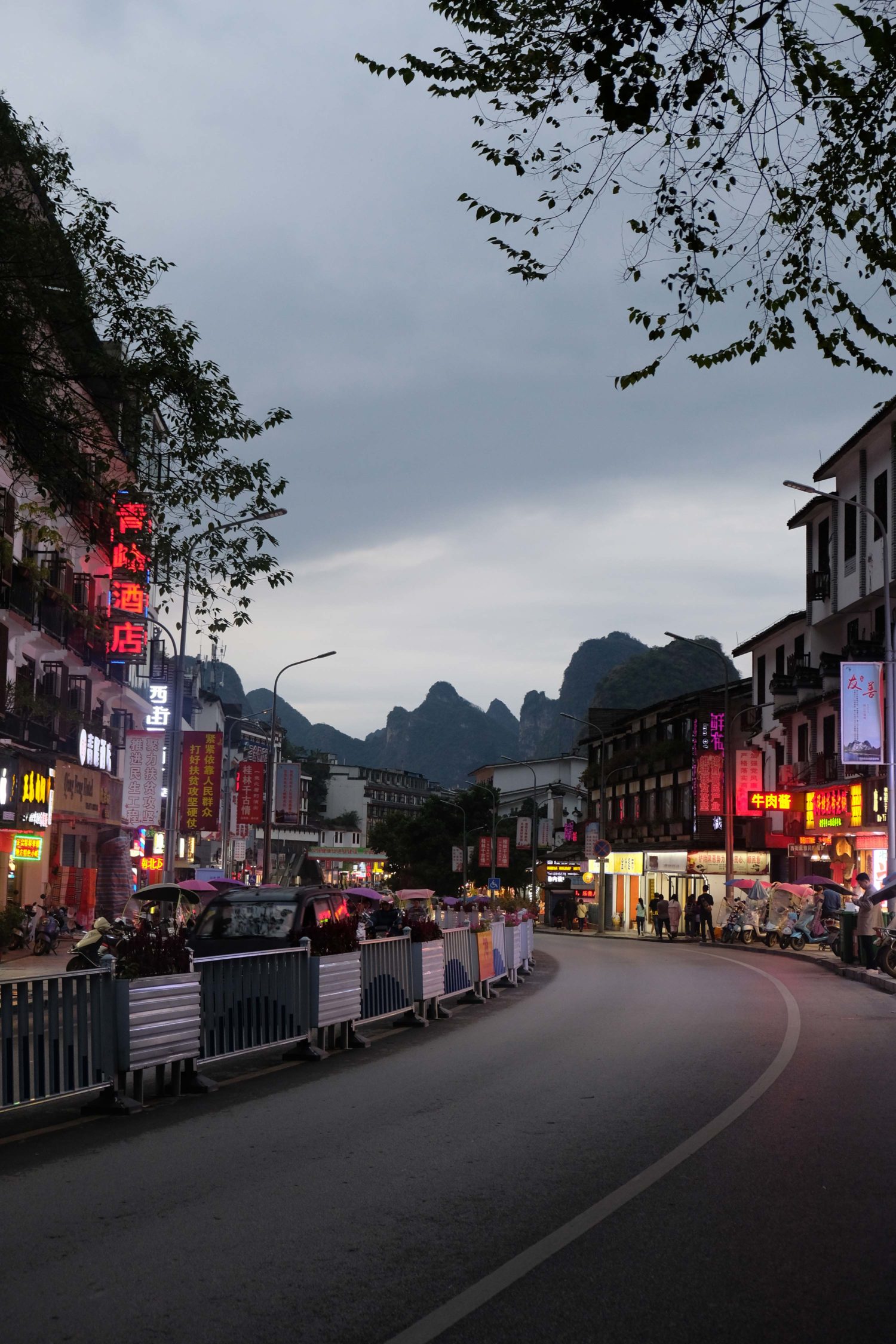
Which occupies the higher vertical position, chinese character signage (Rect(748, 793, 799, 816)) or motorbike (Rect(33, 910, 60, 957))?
chinese character signage (Rect(748, 793, 799, 816))

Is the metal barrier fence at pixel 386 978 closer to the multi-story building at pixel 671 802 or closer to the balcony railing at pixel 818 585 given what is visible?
the balcony railing at pixel 818 585

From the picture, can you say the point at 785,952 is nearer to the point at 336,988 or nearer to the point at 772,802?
the point at 772,802

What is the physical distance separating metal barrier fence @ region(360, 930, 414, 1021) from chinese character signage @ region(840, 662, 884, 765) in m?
20.5

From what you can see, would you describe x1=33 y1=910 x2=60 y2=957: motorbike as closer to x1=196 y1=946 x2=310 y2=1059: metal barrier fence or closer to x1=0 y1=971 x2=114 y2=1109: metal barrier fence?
x1=196 y1=946 x2=310 y2=1059: metal barrier fence

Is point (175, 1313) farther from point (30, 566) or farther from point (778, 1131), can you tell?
point (30, 566)

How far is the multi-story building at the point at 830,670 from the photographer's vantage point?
41531 mm

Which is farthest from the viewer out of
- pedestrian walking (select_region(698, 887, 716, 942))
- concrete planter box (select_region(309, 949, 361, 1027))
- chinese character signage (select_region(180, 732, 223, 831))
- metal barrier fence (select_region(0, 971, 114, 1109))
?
pedestrian walking (select_region(698, 887, 716, 942))

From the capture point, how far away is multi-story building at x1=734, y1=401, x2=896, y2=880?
41531 millimetres

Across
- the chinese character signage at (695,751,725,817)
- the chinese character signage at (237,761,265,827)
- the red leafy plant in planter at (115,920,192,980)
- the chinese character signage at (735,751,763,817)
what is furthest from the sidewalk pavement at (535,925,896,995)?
the red leafy plant in planter at (115,920,192,980)

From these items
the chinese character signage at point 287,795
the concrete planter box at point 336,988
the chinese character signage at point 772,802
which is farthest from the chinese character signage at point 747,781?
the concrete planter box at point 336,988

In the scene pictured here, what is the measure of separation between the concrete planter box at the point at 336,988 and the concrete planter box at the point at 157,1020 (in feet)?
8.45

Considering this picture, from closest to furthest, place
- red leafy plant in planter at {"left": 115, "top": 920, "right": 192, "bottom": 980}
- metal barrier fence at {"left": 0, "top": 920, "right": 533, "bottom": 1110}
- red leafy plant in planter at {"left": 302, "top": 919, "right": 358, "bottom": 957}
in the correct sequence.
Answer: metal barrier fence at {"left": 0, "top": 920, "right": 533, "bottom": 1110}, red leafy plant in planter at {"left": 115, "top": 920, "right": 192, "bottom": 980}, red leafy plant in planter at {"left": 302, "top": 919, "right": 358, "bottom": 957}

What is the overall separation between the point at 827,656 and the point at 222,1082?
37874 mm

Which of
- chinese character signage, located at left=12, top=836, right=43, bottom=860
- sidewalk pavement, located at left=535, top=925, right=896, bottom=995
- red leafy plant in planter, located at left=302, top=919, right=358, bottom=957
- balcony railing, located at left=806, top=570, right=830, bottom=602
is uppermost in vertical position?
balcony railing, located at left=806, top=570, right=830, bottom=602
